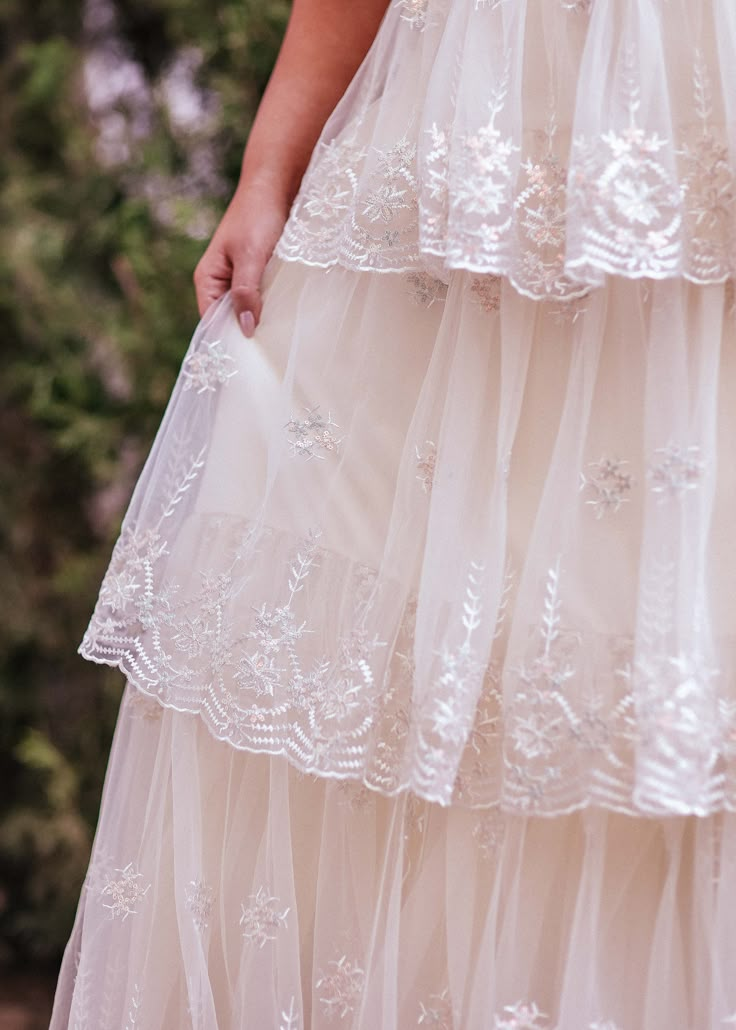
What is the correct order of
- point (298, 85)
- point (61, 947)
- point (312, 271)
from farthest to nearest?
point (61, 947), point (298, 85), point (312, 271)

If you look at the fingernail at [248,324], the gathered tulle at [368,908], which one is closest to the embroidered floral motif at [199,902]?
the gathered tulle at [368,908]

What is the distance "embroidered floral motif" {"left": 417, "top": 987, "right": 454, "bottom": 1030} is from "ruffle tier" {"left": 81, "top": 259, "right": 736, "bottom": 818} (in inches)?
6.2

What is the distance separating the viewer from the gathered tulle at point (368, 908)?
2.29 ft

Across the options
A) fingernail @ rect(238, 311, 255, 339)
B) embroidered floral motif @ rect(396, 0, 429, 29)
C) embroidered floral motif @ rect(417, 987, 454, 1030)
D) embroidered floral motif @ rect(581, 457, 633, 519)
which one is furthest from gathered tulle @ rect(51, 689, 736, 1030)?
embroidered floral motif @ rect(396, 0, 429, 29)

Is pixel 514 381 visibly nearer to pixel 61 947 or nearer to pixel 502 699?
pixel 502 699

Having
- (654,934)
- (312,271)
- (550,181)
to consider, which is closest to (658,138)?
(550,181)

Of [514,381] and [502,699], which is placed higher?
[514,381]

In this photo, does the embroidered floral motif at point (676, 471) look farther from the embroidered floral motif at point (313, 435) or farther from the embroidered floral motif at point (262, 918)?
the embroidered floral motif at point (262, 918)

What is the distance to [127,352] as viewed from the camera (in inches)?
66.7

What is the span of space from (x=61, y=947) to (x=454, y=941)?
4.39 ft

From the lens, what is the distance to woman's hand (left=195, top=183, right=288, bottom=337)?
0.91 meters

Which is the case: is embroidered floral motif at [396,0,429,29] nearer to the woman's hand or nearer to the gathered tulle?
the woman's hand

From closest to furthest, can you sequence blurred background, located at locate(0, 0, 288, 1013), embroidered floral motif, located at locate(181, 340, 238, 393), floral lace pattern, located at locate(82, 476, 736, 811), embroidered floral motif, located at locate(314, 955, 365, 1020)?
floral lace pattern, located at locate(82, 476, 736, 811)
embroidered floral motif, located at locate(314, 955, 365, 1020)
embroidered floral motif, located at locate(181, 340, 238, 393)
blurred background, located at locate(0, 0, 288, 1013)

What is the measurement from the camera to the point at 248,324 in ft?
2.95
